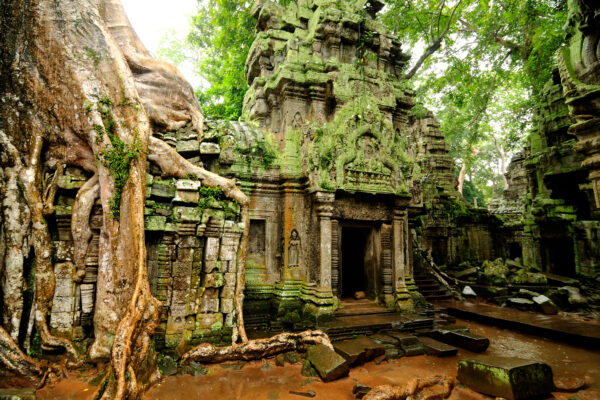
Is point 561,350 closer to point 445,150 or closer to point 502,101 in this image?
point 445,150

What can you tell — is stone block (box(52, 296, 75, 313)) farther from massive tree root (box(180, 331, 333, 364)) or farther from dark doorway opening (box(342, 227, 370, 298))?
dark doorway opening (box(342, 227, 370, 298))

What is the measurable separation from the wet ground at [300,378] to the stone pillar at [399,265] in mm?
1684

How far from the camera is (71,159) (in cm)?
505

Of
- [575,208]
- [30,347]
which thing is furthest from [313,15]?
[575,208]

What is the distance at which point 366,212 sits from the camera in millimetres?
7691

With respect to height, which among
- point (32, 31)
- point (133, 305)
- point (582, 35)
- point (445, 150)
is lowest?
point (133, 305)

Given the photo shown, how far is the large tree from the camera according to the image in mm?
4328

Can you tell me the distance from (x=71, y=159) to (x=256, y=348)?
4164 mm

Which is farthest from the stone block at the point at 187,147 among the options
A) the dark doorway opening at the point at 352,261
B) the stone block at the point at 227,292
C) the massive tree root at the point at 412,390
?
the massive tree root at the point at 412,390

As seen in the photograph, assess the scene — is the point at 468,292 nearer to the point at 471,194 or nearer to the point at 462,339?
the point at 462,339

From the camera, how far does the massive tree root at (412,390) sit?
12.7ft

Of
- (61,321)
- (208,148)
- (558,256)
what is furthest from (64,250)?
(558,256)

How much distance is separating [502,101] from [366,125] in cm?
2067

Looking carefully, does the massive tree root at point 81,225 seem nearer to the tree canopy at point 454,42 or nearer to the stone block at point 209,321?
the stone block at point 209,321
